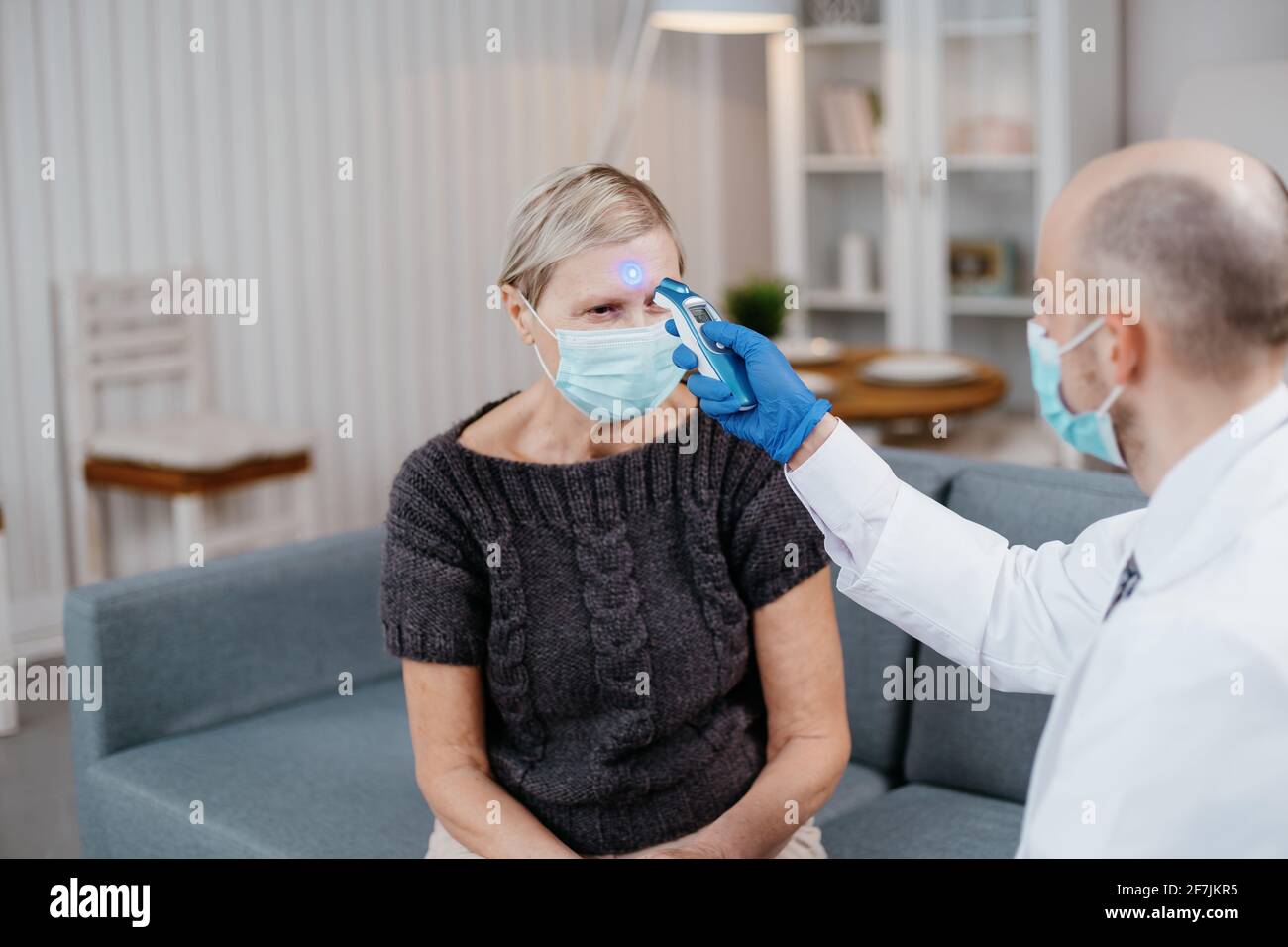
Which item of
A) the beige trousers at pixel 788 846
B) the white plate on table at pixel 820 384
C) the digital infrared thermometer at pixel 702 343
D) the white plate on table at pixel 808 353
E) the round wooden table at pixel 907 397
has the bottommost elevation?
the beige trousers at pixel 788 846

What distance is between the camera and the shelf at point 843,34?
15.4 ft

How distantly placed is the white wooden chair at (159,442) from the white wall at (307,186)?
0.29 ft

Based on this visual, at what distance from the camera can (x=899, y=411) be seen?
3.26m

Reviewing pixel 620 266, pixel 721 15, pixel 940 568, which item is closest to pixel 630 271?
pixel 620 266

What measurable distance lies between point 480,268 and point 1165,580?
4042 millimetres

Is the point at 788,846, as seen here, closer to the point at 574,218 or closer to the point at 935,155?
the point at 574,218

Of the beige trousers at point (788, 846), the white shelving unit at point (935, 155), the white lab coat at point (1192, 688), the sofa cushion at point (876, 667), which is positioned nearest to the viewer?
the white lab coat at point (1192, 688)

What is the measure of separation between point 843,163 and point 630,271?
3.43 meters

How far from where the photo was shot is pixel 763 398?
4.19ft

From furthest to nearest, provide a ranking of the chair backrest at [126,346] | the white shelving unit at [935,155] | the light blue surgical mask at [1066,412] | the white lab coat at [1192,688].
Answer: the white shelving unit at [935,155] → the chair backrest at [126,346] → the light blue surgical mask at [1066,412] → the white lab coat at [1192,688]

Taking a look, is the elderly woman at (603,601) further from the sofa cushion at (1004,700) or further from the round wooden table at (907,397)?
the round wooden table at (907,397)

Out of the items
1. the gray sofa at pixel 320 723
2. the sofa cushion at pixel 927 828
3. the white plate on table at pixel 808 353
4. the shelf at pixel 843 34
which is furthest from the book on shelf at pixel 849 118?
the sofa cushion at pixel 927 828
